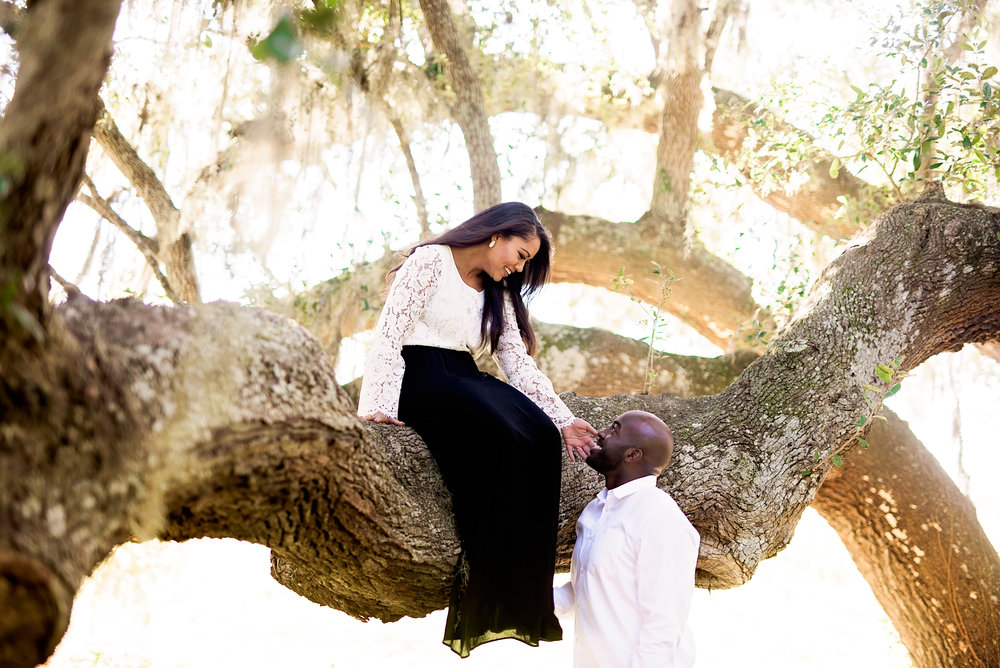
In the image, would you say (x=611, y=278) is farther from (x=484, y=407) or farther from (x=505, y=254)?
(x=484, y=407)

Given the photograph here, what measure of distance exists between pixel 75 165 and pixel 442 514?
1785 millimetres

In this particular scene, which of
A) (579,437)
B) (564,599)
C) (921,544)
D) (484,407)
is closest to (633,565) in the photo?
(564,599)

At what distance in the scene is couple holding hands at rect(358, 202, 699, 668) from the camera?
276 centimetres

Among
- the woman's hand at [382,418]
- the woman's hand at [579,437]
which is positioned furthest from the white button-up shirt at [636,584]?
the woman's hand at [382,418]

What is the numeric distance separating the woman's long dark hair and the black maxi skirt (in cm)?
45

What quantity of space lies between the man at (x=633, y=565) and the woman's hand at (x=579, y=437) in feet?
0.44

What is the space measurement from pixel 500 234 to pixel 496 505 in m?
1.11

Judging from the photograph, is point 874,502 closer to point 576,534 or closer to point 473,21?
point 576,534

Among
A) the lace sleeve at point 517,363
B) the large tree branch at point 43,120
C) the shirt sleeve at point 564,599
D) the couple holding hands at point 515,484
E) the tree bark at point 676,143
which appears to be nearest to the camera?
the large tree branch at point 43,120

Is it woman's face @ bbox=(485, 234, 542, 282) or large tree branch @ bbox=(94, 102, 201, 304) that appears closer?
woman's face @ bbox=(485, 234, 542, 282)

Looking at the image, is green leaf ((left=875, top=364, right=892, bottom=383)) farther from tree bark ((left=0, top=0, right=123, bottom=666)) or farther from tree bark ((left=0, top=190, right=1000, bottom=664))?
tree bark ((left=0, top=0, right=123, bottom=666))

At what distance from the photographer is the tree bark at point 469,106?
5.59m

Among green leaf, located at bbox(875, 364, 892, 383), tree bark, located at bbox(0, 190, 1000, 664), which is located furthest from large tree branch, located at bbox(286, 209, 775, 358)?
green leaf, located at bbox(875, 364, 892, 383)

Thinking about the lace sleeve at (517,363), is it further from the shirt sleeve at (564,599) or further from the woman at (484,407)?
the shirt sleeve at (564,599)
